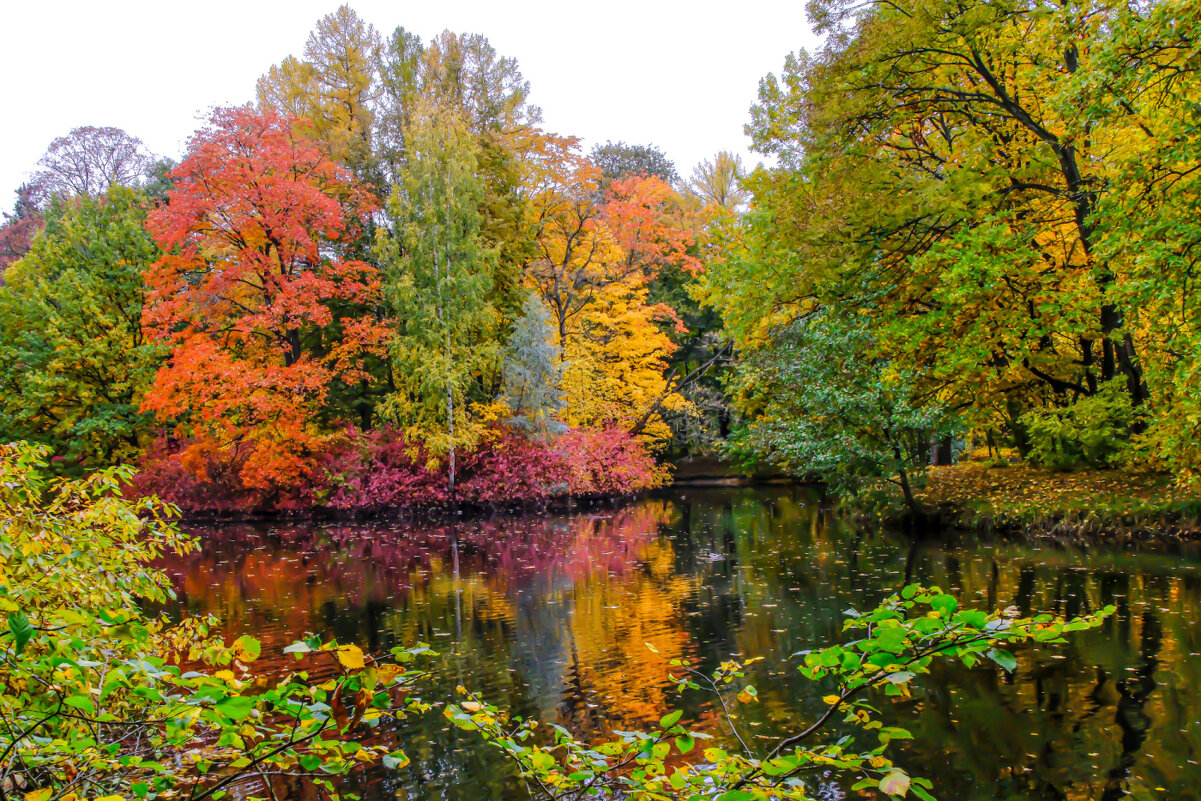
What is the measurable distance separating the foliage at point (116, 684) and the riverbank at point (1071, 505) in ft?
44.4

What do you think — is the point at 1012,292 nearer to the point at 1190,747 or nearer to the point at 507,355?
the point at 1190,747

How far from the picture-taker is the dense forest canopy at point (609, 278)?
11.6 m

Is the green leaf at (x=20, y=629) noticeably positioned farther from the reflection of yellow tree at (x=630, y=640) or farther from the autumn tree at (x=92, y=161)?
the autumn tree at (x=92, y=161)

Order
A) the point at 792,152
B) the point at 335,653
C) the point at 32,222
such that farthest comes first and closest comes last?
the point at 32,222
the point at 792,152
the point at 335,653

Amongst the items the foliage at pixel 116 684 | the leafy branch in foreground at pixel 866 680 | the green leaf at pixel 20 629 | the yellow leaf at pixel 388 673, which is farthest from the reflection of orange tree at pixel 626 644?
the green leaf at pixel 20 629

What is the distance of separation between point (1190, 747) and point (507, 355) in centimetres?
2042

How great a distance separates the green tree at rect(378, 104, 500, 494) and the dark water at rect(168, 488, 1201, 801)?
20.0 ft

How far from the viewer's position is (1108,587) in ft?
30.4

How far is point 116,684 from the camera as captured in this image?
2404 mm

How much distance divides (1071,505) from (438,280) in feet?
56.1

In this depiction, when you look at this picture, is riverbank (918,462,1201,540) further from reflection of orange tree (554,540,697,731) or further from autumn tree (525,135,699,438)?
autumn tree (525,135,699,438)

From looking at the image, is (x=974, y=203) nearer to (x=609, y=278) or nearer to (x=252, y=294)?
(x=609, y=278)

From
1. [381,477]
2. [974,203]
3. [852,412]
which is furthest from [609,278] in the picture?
[974,203]

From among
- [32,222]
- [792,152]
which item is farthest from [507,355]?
[32,222]
